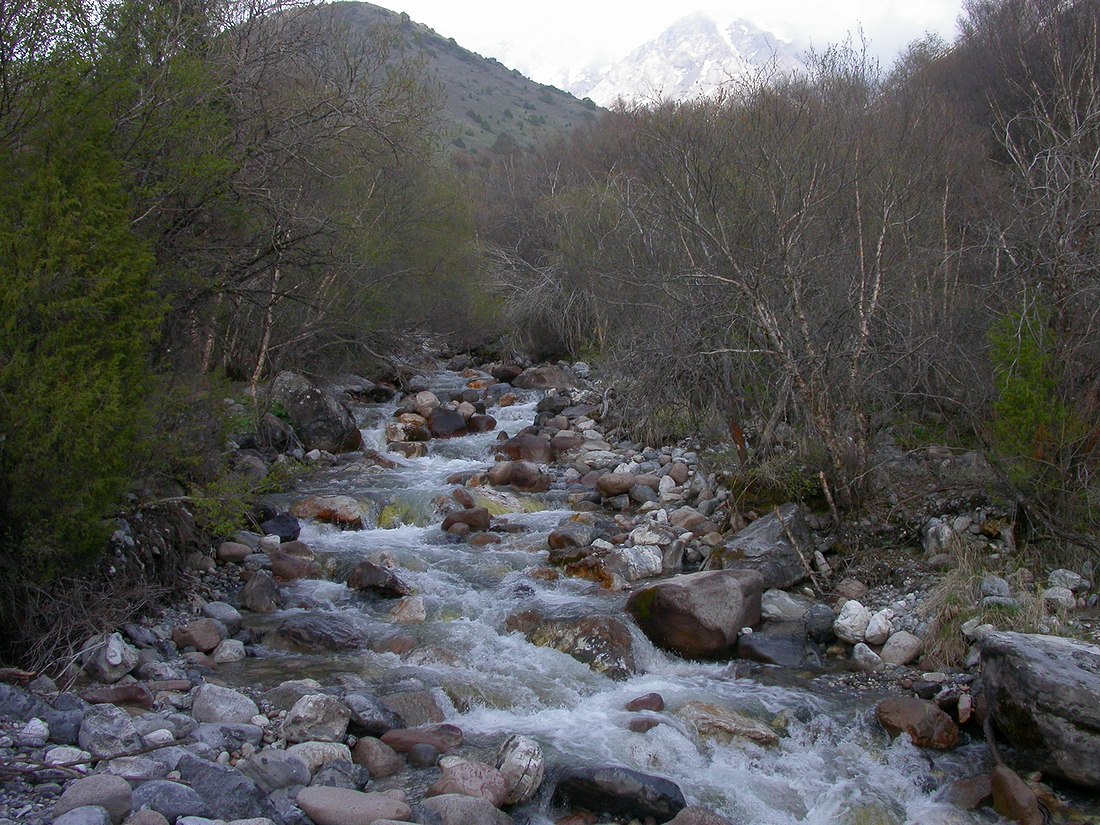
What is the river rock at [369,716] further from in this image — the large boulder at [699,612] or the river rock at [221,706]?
the large boulder at [699,612]

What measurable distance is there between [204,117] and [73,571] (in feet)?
13.2

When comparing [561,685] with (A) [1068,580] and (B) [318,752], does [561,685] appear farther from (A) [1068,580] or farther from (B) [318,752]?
(A) [1068,580]

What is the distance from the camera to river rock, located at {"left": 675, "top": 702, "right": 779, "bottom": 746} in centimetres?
592

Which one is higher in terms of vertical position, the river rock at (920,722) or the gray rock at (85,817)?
the gray rock at (85,817)

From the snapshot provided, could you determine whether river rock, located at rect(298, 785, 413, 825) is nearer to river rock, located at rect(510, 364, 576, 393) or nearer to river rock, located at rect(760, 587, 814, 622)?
river rock, located at rect(760, 587, 814, 622)

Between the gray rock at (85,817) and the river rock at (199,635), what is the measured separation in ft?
9.84

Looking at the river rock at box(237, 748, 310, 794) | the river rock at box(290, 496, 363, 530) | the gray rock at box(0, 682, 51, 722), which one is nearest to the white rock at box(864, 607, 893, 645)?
the river rock at box(237, 748, 310, 794)

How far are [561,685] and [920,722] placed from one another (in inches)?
101

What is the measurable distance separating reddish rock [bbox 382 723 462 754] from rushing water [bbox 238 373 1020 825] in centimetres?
18

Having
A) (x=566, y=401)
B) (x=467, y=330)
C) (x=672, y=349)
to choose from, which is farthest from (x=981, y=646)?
(x=467, y=330)

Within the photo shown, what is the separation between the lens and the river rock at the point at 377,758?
5.36 meters

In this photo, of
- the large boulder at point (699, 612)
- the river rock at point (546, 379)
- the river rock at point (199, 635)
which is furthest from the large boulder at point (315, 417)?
the large boulder at point (699, 612)

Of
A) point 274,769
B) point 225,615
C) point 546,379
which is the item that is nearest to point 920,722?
point 274,769

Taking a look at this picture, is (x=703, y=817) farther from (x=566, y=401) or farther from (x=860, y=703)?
(x=566, y=401)
